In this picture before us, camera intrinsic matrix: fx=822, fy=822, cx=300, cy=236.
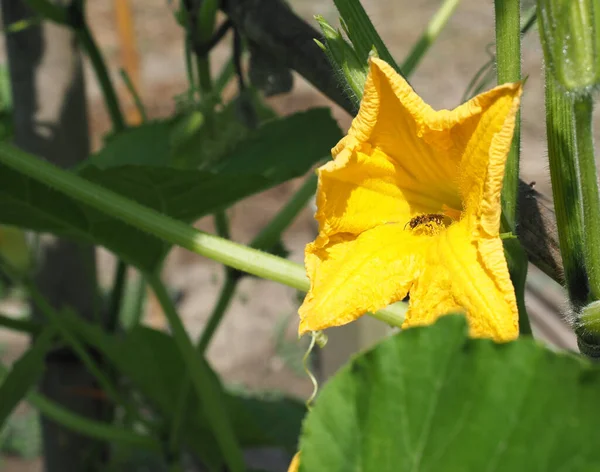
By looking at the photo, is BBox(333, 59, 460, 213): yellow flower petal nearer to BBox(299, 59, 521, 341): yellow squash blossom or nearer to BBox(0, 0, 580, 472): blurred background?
BBox(299, 59, 521, 341): yellow squash blossom

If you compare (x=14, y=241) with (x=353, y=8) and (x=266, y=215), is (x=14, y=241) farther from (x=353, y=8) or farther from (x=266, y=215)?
(x=266, y=215)

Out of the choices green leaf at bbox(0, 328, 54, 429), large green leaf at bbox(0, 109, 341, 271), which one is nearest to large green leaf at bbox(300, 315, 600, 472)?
large green leaf at bbox(0, 109, 341, 271)

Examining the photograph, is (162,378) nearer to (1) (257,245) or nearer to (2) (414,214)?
(1) (257,245)

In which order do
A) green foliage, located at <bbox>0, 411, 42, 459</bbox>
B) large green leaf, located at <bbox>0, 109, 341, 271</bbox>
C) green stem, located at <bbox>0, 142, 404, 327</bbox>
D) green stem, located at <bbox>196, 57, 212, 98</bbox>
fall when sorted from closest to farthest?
green stem, located at <bbox>0, 142, 404, 327</bbox> → large green leaf, located at <bbox>0, 109, 341, 271</bbox> → green stem, located at <bbox>196, 57, 212, 98</bbox> → green foliage, located at <bbox>0, 411, 42, 459</bbox>

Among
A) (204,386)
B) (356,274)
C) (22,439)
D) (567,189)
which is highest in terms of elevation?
(567,189)

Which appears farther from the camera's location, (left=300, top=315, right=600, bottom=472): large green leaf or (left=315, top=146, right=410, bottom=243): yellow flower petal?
(left=315, top=146, right=410, bottom=243): yellow flower petal

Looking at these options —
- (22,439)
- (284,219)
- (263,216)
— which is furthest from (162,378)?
(263,216)

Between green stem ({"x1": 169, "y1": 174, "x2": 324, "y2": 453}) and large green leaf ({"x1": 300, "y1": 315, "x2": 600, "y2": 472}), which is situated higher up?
large green leaf ({"x1": 300, "y1": 315, "x2": 600, "y2": 472})
